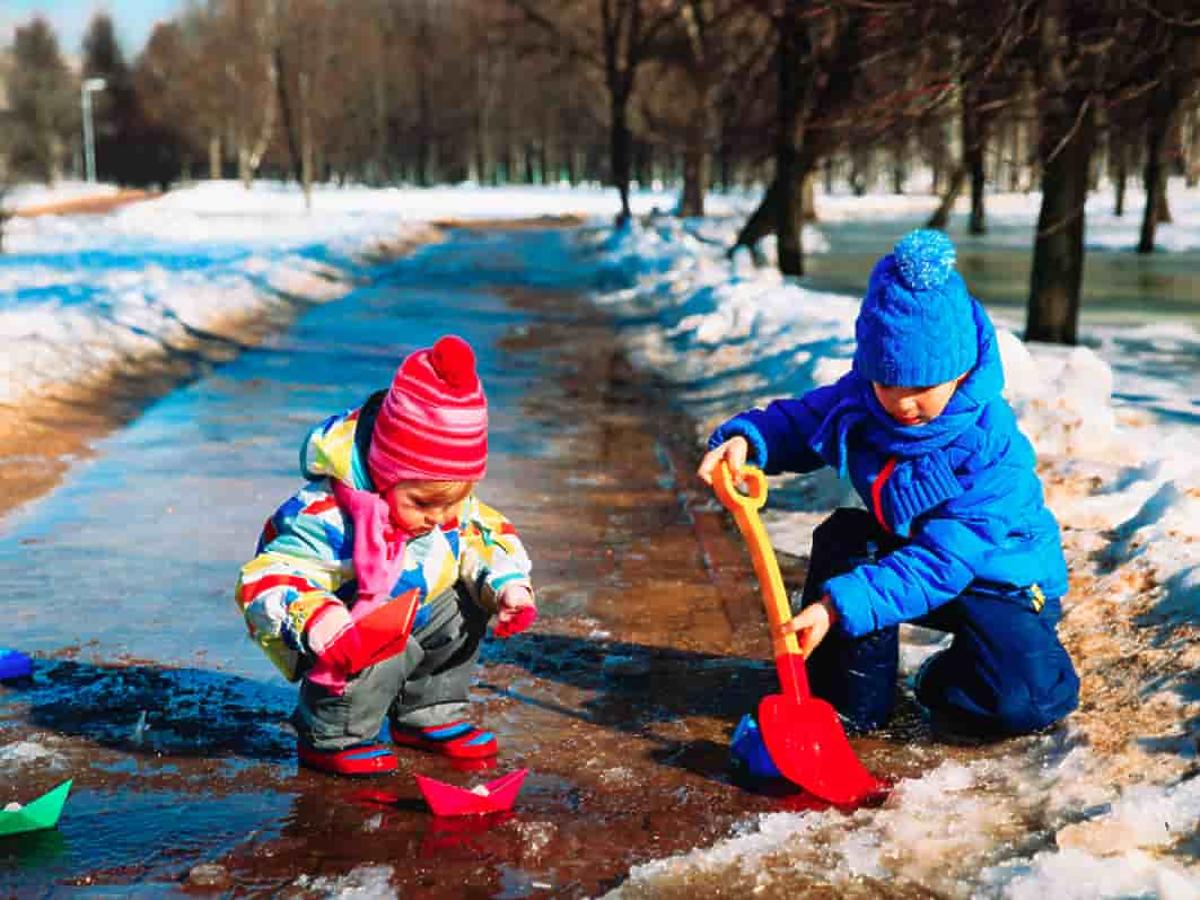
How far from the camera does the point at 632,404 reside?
895 cm

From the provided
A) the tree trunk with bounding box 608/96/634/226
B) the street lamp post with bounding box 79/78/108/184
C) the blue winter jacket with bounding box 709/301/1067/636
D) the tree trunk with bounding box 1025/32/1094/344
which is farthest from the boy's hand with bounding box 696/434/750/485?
the street lamp post with bounding box 79/78/108/184

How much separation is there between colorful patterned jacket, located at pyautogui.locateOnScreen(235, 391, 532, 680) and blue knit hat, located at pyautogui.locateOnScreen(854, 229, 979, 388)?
999 millimetres

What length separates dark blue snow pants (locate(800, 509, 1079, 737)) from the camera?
11.4 ft

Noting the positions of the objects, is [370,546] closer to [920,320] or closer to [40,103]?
[920,320]

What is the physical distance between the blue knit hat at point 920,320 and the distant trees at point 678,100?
5.37m

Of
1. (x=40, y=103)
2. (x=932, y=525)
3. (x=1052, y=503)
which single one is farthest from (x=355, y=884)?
(x=40, y=103)

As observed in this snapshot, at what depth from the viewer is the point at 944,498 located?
11.3 feet

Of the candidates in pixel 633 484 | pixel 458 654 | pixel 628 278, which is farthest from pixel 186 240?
pixel 458 654

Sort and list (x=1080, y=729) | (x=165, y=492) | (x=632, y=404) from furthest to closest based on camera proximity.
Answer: (x=632, y=404)
(x=165, y=492)
(x=1080, y=729)

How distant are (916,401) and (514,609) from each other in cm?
105

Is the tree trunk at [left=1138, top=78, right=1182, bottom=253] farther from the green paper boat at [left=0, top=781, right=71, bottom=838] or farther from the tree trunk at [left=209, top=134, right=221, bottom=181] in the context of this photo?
the tree trunk at [left=209, top=134, right=221, bottom=181]

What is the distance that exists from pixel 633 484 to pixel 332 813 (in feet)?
11.8

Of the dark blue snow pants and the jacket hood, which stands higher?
the jacket hood

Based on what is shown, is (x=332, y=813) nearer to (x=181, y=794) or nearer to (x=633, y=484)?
(x=181, y=794)
